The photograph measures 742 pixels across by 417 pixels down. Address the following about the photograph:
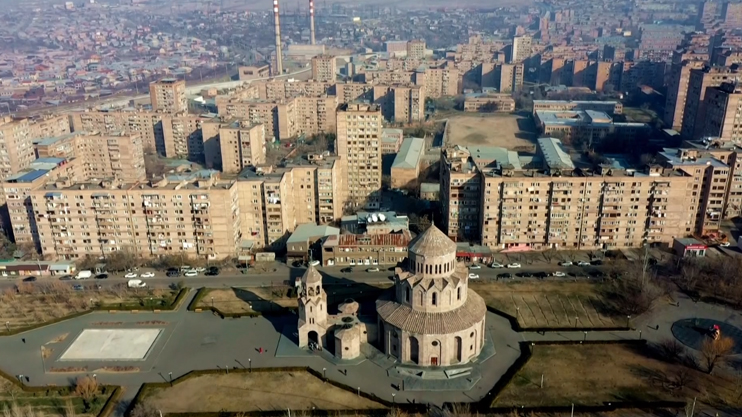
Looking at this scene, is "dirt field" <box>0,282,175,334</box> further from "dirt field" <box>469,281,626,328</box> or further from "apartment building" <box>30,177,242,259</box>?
"dirt field" <box>469,281,626,328</box>

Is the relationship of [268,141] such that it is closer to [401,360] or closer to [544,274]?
[544,274]

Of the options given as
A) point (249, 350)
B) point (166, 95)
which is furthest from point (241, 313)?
point (166, 95)

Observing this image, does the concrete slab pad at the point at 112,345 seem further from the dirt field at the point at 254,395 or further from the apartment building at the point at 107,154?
the apartment building at the point at 107,154

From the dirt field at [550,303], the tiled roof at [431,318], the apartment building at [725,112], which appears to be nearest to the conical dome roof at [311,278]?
the tiled roof at [431,318]

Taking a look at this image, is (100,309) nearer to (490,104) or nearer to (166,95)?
(166,95)

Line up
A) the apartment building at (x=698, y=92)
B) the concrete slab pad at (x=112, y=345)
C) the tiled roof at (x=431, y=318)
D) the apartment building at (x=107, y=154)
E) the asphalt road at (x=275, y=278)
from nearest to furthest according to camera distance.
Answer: the tiled roof at (x=431, y=318) < the concrete slab pad at (x=112, y=345) < the asphalt road at (x=275, y=278) < the apartment building at (x=107, y=154) < the apartment building at (x=698, y=92)
